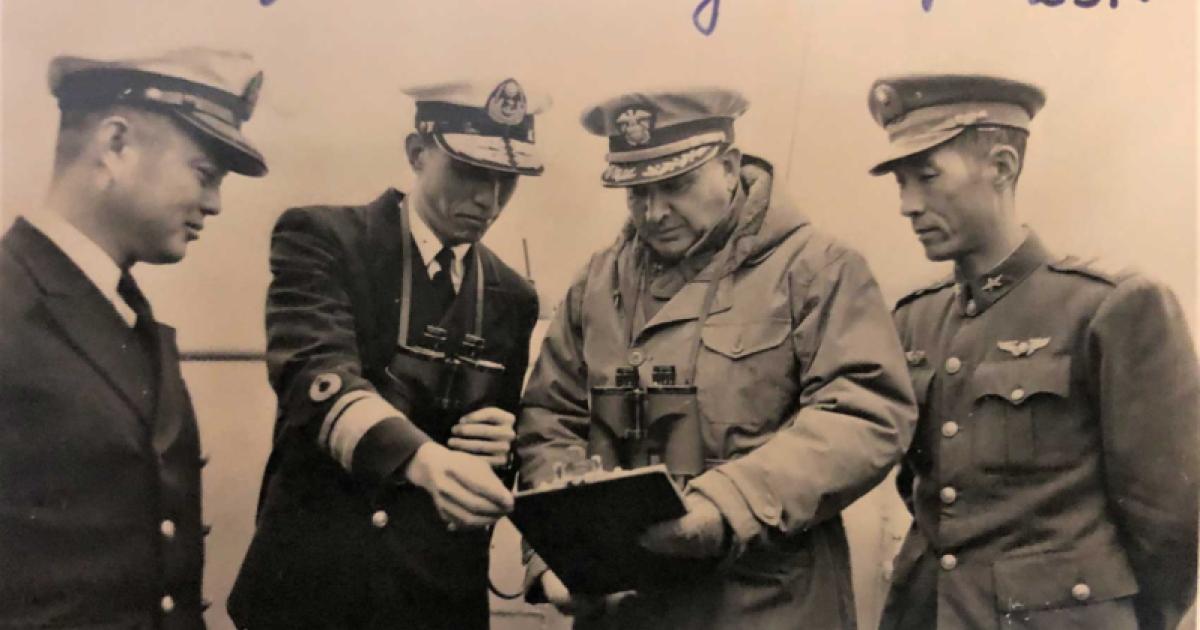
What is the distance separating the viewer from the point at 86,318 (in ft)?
4.24

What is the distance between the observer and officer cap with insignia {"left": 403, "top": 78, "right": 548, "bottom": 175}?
4.47 feet

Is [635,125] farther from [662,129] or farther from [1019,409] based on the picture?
[1019,409]

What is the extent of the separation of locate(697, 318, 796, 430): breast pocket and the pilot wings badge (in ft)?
0.88

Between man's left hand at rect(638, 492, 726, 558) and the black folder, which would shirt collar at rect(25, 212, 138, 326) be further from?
man's left hand at rect(638, 492, 726, 558)

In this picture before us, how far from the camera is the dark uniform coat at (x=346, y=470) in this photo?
4.27 feet

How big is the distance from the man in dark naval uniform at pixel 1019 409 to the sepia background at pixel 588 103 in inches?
1.3

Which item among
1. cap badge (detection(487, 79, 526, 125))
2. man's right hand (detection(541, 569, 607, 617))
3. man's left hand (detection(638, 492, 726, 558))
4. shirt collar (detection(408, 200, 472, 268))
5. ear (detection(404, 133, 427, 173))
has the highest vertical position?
cap badge (detection(487, 79, 526, 125))

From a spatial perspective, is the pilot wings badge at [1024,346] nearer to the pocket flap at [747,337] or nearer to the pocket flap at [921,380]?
the pocket flap at [921,380]

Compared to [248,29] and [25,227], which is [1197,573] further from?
[25,227]

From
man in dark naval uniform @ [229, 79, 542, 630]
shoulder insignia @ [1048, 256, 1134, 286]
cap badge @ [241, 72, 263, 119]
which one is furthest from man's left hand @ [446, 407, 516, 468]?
shoulder insignia @ [1048, 256, 1134, 286]

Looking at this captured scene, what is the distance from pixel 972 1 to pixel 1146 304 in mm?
431
